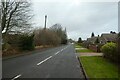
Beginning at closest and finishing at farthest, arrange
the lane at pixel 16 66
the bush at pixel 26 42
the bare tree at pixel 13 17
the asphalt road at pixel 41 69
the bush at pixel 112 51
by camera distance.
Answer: the asphalt road at pixel 41 69 < the lane at pixel 16 66 < the bush at pixel 112 51 < the bare tree at pixel 13 17 < the bush at pixel 26 42

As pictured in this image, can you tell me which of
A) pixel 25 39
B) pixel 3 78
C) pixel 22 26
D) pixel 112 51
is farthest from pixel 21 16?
pixel 3 78

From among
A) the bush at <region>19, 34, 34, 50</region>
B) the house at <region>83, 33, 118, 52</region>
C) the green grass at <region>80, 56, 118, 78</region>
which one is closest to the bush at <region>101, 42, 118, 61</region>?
the house at <region>83, 33, 118, 52</region>

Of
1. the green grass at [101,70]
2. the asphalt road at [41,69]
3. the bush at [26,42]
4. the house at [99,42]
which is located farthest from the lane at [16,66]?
the bush at [26,42]

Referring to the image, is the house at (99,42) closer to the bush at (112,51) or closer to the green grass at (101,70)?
the bush at (112,51)

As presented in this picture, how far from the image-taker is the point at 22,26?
32656 millimetres

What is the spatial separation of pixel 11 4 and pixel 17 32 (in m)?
3.93

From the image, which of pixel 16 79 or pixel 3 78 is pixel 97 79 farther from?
pixel 3 78

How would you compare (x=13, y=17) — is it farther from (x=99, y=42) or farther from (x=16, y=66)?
(x=99, y=42)

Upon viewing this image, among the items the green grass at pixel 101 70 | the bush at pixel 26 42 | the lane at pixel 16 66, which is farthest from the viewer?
the bush at pixel 26 42

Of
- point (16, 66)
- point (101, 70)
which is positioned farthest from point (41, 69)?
point (101, 70)

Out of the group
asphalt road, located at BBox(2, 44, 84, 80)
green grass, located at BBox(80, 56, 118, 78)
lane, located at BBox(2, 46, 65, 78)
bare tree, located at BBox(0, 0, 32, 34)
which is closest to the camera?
green grass, located at BBox(80, 56, 118, 78)

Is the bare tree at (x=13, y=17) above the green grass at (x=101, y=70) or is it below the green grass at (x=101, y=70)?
above

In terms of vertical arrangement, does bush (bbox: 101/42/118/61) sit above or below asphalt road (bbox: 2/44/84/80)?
above

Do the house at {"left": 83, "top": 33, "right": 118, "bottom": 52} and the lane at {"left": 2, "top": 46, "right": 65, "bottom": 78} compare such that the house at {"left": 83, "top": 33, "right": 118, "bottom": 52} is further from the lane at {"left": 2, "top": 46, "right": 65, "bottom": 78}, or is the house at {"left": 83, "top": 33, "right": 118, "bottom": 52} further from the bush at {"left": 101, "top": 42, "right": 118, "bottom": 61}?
the lane at {"left": 2, "top": 46, "right": 65, "bottom": 78}
